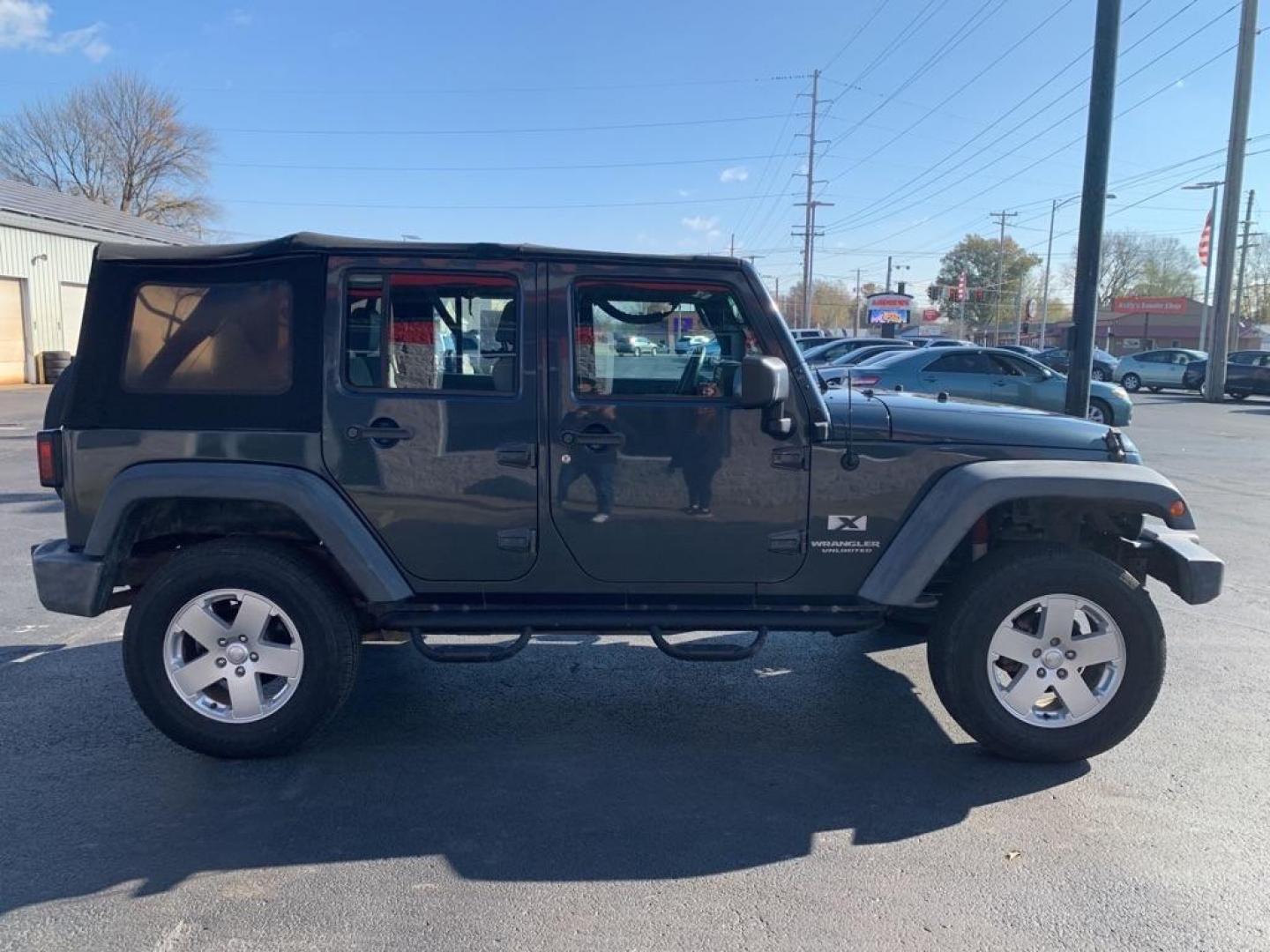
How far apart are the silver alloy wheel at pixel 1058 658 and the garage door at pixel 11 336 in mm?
28064

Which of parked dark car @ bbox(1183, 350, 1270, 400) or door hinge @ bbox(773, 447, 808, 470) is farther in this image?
parked dark car @ bbox(1183, 350, 1270, 400)

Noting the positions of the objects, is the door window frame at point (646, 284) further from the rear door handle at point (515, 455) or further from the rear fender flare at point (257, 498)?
the rear fender flare at point (257, 498)

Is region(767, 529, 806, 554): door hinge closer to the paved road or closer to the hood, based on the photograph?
the hood

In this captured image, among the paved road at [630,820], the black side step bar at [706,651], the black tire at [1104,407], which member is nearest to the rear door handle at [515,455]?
the black side step bar at [706,651]

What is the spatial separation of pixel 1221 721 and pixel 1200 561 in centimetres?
98

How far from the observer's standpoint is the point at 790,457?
→ 12.3ft

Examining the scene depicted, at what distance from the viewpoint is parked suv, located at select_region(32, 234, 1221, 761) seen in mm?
3697

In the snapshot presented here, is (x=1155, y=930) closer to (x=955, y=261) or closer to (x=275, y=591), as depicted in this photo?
(x=275, y=591)

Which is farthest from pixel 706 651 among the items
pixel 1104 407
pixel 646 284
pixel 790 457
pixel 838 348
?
pixel 838 348

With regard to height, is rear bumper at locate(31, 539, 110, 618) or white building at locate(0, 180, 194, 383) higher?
white building at locate(0, 180, 194, 383)

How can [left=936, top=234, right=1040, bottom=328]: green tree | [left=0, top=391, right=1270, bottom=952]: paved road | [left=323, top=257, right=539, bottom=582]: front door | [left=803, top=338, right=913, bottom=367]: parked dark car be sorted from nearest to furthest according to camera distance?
[left=0, top=391, right=1270, bottom=952]: paved road, [left=323, top=257, right=539, bottom=582]: front door, [left=803, top=338, right=913, bottom=367]: parked dark car, [left=936, top=234, right=1040, bottom=328]: green tree

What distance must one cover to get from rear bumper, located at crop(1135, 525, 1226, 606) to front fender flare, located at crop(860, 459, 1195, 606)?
172 mm

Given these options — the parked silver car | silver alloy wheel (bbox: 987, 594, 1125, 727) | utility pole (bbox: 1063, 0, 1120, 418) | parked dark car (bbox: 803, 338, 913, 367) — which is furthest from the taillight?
the parked silver car

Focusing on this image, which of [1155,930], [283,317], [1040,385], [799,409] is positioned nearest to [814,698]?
[799,409]
